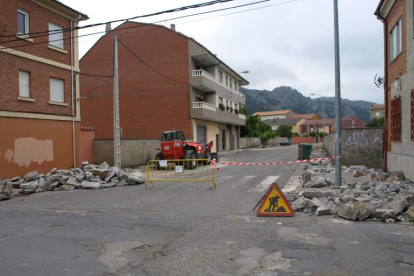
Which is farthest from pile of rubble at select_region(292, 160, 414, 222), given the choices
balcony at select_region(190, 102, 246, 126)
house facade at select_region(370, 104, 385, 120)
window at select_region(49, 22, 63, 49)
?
house facade at select_region(370, 104, 385, 120)

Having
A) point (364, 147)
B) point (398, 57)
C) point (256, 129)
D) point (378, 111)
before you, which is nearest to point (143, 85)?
point (364, 147)

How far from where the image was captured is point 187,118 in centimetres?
3031

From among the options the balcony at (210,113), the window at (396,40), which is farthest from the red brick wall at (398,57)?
the balcony at (210,113)

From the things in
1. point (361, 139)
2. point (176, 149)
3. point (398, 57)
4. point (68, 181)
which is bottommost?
point (68, 181)

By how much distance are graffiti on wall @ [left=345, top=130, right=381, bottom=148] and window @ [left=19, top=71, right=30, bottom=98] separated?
15.2 metres

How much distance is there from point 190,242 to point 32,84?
13.2 metres

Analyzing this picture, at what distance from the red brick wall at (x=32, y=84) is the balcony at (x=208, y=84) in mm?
14584

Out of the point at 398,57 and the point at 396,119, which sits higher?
the point at 398,57

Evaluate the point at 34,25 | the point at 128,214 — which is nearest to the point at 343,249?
the point at 128,214

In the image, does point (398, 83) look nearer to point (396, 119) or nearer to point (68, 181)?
point (396, 119)

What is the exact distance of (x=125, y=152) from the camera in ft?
67.9

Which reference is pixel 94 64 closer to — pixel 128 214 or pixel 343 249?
pixel 128 214

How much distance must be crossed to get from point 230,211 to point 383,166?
10.3 m

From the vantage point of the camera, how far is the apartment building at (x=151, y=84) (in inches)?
1201
